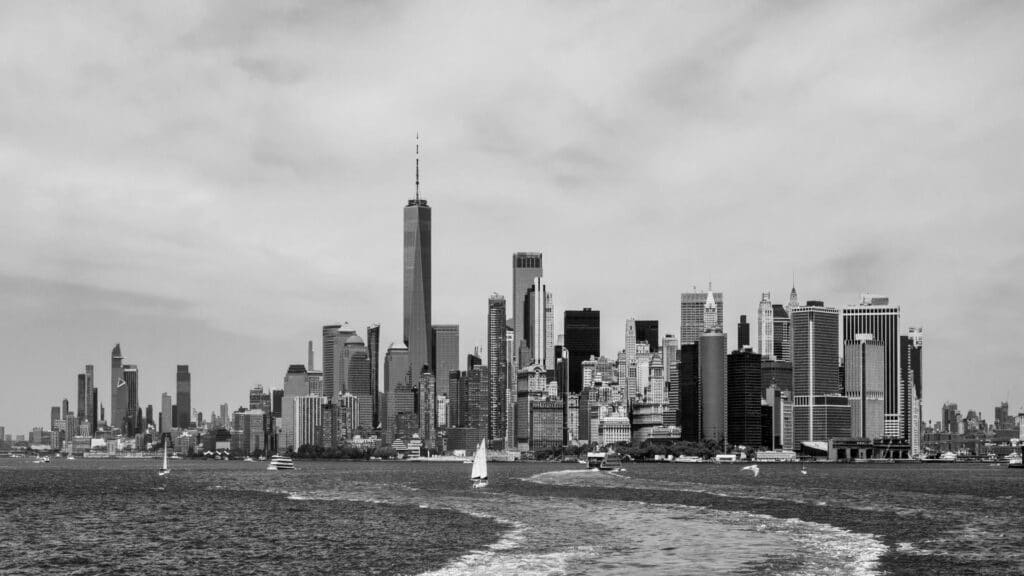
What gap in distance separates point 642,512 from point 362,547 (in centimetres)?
4115

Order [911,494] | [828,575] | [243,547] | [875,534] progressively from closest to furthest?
[828,575], [243,547], [875,534], [911,494]

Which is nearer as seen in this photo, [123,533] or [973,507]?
[123,533]

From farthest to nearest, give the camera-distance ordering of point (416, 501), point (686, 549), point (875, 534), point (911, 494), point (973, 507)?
1. point (911, 494)
2. point (416, 501)
3. point (973, 507)
4. point (875, 534)
5. point (686, 549)

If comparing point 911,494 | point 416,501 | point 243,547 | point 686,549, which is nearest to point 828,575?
point 686,549

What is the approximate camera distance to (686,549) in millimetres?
92750

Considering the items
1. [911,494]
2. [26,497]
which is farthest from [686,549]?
[26,497]

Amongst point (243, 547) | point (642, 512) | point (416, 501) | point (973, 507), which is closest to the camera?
point (243, 547)

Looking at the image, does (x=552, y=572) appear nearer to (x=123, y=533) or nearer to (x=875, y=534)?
(x=875, y=534)

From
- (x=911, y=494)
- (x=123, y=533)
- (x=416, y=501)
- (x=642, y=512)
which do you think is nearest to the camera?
(x=123, y=533)

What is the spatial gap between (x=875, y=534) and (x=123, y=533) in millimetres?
65133

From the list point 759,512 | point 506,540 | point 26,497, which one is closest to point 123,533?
point 506,540

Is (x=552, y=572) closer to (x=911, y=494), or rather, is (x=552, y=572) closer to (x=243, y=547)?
(x=243, y=547)

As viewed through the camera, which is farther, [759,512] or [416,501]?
[416,501]

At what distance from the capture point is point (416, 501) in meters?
159
